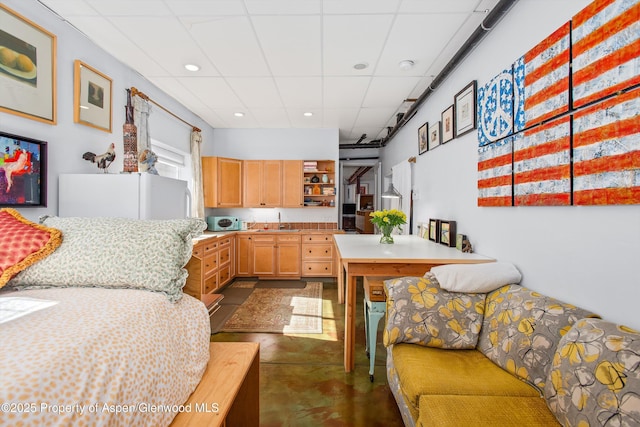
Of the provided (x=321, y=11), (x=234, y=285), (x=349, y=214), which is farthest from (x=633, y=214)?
(x=349, y=214)

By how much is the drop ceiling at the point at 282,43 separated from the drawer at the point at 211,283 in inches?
101

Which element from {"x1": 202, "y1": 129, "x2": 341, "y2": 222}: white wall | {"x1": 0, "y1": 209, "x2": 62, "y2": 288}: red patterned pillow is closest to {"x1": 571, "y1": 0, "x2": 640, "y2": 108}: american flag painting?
{"x1": 0, "y1": 209, "x2": 62, "y2": 288}: red patterned pillow

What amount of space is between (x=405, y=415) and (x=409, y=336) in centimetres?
40

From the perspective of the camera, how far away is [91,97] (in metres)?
2.57

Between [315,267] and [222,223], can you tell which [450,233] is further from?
[222,223]

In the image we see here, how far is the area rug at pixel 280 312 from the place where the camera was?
313cm

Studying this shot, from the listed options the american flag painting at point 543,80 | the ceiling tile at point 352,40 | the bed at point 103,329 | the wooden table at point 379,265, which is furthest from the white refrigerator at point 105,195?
the american flag painting at point 543,80

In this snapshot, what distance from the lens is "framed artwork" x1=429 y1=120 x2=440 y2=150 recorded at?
3.24 meters

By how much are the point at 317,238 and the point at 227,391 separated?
4.03 m

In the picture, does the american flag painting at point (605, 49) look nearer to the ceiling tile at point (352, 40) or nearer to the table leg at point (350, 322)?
the ceiling tile at point (352, 40)

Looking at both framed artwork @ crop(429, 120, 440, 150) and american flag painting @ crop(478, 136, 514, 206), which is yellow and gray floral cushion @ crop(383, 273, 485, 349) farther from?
framed artwork @ crop(429, 120, 440, 150)

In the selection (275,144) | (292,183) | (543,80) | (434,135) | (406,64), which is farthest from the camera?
(275,144)

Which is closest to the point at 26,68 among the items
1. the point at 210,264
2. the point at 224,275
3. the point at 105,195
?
the point at 105,195

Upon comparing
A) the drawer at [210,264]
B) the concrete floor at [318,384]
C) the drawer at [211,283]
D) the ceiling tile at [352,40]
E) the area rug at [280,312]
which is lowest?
the concrete floor at [318,384]
